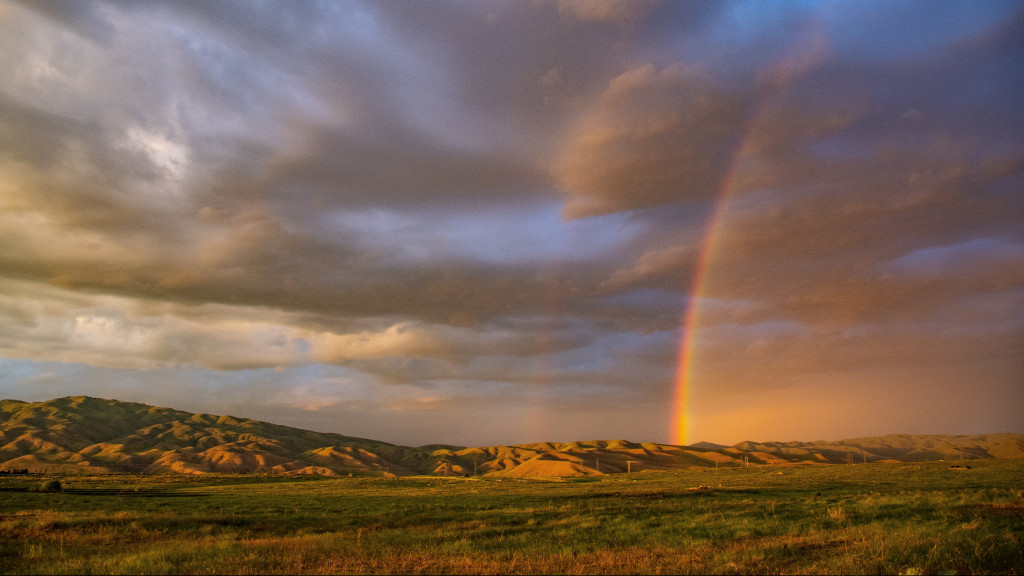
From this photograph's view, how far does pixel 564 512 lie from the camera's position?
3509 cm

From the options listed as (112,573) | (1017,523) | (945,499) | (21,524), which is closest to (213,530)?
(21,524)

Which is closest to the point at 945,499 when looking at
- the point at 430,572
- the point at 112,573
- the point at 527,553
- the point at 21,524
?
the point at 527,553

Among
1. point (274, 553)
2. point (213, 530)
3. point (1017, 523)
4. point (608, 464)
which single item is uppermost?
point (1017, 523)

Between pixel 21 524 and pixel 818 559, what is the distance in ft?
119

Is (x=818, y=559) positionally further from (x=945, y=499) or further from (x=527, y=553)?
(x=945, y=499)

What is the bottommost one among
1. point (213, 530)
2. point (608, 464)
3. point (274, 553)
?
point (608, 464)

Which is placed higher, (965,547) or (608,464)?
(965,547)

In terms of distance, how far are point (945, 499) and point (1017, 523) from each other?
15.1 m

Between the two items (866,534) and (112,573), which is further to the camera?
(866,534)

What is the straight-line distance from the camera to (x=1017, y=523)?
20.5 meters

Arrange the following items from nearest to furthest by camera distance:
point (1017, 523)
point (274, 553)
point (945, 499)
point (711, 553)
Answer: point (711, 553), point (274, 553), point (1017, 523), point (945, 499)

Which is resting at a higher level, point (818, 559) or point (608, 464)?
point (818, 559)

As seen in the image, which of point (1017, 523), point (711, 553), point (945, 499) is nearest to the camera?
point (711, 553)

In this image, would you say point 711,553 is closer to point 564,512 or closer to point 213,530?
point 564,512
